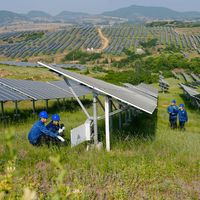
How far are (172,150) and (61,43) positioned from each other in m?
71.5

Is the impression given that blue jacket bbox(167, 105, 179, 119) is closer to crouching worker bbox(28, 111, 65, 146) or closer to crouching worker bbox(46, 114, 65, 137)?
crouching worker bbox(46, 114, 65, 137)

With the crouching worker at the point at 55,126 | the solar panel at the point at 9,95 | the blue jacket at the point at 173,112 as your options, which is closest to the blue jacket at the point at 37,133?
the crouching worker at the point at 55,126

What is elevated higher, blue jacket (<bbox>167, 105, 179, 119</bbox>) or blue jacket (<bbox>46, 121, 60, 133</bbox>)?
blue jacket (<bbox>46, 121, 60, 133</bbox>)

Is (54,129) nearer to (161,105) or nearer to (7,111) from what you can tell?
(7,111)

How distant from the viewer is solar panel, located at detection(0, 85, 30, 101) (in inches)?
476

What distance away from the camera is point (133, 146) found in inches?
323

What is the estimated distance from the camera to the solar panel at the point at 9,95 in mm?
12095

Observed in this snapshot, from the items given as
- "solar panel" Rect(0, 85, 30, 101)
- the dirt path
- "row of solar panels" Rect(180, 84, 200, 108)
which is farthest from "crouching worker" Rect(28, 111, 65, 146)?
the dirt path

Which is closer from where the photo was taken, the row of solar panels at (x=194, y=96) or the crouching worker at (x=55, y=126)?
the crouching worker at (x=55, y=126)

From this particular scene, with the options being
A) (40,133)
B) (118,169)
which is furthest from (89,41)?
(118,169)

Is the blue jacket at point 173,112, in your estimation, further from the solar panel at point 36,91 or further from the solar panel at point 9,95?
the solar panel at point 9,95

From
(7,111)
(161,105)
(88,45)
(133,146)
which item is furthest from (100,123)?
(88,45)

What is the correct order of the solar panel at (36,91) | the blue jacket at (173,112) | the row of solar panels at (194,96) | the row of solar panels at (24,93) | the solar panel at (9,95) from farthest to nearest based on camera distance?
the row of solar panels at (194,96) < the solar panel at (36,91) < the blue jacket at (173,112) < the row of solar panels at (24,93) < the solar panel at (9,95)

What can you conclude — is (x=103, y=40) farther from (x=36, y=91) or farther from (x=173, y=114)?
(x=173, y=114)
